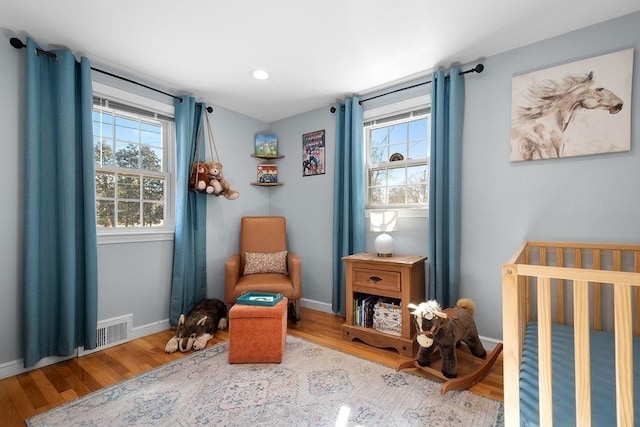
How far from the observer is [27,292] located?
187 cm

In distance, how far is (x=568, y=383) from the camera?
3.45ft

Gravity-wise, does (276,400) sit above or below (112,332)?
below

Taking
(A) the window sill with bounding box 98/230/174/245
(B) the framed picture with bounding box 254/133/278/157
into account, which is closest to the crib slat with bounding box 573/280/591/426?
(A) the window sill with bounding box 98/230/174/245

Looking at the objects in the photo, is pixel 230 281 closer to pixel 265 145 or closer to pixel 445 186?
pixel 265 145

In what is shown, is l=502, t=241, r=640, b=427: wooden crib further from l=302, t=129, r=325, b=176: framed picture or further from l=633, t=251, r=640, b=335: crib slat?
l=302, t=129, r=325, b=176: framed picture

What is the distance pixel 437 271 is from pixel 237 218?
7.10 ft

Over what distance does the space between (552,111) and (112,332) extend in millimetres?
3679

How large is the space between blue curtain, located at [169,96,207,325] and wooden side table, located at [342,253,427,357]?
1481mm

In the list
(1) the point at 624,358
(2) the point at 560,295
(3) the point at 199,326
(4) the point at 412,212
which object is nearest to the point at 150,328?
(3) the point at 199,326

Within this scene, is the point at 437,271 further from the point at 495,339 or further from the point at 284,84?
the point at 284,84

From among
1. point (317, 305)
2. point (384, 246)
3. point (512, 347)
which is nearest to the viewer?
point (512, 347)

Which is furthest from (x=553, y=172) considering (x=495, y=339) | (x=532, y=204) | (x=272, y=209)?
(x=272, y=209)

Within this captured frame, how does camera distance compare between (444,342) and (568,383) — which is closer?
(568,383)

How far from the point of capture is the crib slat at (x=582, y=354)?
836 millimetres
